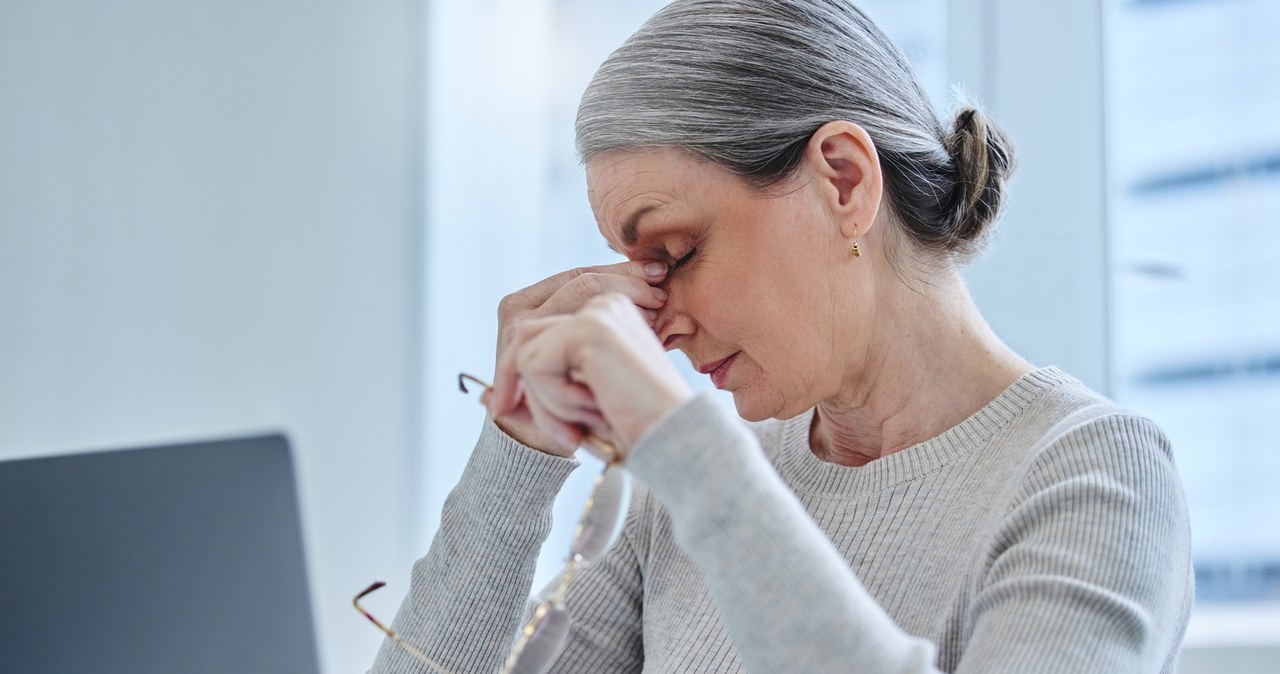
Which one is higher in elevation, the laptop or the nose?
the nose

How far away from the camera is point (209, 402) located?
1.92m

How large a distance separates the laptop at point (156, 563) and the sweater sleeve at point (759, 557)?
37 centimetres

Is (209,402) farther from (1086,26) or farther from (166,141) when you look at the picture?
(1086,26)

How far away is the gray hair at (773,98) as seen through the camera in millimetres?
966

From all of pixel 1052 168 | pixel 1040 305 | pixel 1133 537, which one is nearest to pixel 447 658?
pixel 1133 537

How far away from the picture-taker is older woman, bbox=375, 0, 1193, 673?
2.42ft

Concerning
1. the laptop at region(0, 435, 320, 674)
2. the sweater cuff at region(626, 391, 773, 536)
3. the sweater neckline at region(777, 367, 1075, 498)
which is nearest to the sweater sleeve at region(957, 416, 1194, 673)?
the sweater neckline at region(777, 367, 1075, 498)

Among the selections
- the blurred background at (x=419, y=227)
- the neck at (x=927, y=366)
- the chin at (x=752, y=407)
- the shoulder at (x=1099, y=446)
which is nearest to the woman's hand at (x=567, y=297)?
the chin at (x=752, y=407)

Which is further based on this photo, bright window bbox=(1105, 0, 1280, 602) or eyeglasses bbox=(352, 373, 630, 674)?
bright window bbox=(1105, 0, 1280, 602)

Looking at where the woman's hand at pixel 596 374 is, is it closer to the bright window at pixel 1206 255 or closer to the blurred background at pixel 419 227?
the blurred background at pixel 419 227

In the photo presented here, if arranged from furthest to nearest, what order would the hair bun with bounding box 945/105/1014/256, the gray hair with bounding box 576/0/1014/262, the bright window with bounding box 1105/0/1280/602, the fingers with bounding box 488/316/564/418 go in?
the bright window with bounding box 1105/0/1280/602
the hair bun with bounding box 945/105/1014/256
the gray hair with bounding box 576/0/1014/262
the fingers with bounding box 488/316/564/418

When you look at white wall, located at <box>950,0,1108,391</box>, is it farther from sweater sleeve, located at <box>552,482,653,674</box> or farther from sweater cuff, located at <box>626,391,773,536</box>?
sweater cuff, located at <box>626,391,773,536</box>

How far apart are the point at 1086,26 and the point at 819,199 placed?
70 cm

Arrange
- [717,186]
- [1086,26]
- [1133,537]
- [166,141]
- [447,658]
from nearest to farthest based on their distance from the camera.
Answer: [1133,537] → [717,186] → [447,658] → [1086,26] → [166,141]
